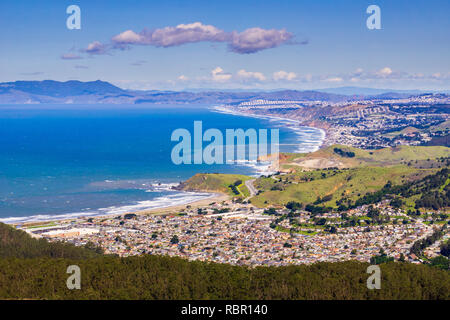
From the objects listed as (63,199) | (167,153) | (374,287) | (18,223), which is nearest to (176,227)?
(18,223)

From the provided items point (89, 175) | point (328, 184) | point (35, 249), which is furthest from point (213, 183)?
point (35, 249)

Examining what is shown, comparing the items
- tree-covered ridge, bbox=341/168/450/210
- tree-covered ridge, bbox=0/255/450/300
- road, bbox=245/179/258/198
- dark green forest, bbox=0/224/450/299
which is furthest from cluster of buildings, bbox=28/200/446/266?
road, bbox=245/179/258/198

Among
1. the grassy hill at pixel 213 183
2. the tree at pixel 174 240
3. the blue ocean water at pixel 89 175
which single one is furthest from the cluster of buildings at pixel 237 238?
the grassy hill at pixel 213 183

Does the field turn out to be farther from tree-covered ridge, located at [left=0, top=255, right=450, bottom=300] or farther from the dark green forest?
tree-covered ridge, located at [left=0, top=255, right=450, bottom=300]

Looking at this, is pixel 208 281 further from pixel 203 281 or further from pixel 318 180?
pixel 318 180

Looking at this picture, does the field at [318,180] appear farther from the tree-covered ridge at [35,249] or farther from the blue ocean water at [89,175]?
the tree-covered ridge at [35,249]

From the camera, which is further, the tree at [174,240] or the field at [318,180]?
the field at [318,180]
